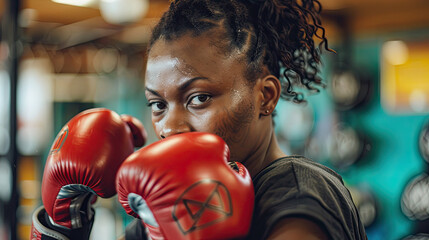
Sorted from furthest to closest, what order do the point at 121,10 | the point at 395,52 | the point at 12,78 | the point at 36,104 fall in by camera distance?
the point at 36,104, the point at 395,52, the point at 121,10, the point at 12,78

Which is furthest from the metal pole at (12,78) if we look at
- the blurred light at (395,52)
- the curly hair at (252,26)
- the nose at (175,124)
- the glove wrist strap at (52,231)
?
the blurred light at (395,52)

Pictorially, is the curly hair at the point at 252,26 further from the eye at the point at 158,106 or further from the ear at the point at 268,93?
the eye at the point at 158,106

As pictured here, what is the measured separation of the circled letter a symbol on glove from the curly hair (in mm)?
400

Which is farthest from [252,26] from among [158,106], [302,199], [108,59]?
[108,59]

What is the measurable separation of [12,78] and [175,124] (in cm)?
175

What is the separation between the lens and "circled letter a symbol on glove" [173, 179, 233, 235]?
26.5 inches

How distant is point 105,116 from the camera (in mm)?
1124

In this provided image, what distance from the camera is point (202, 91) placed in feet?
3.13

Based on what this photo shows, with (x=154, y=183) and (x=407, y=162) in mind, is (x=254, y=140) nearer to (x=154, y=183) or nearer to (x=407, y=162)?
(x=154, y=183)

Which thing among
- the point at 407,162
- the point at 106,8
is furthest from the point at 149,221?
the point at 407,162

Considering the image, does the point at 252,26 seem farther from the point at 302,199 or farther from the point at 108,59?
the point at 108,59

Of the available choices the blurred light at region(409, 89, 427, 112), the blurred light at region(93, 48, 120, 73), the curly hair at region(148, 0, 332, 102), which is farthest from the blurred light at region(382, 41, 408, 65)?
the curly hair at region(148, 0, 332, 102)

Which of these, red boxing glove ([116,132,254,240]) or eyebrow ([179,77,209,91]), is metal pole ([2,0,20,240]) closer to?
eyebrow ([179,77,209,91])

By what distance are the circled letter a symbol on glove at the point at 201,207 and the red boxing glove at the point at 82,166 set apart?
376 mm
